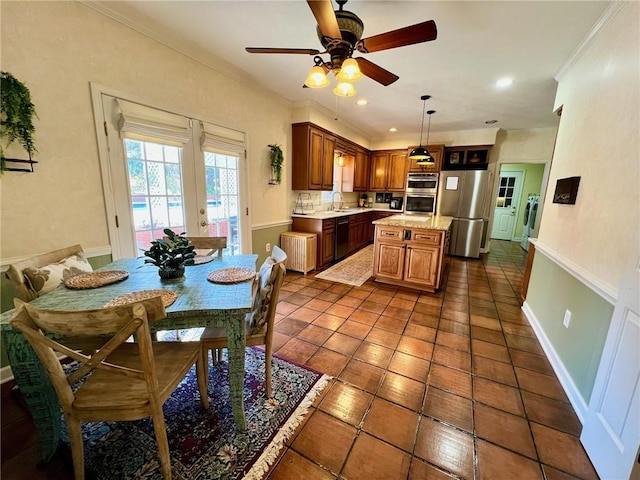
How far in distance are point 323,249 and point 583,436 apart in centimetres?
335

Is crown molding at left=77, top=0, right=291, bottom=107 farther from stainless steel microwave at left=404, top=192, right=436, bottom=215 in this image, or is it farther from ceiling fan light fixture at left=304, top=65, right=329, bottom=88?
stainless steel microwave at left=404, top=192, right=436, bottom=215

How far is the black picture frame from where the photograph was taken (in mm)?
1990

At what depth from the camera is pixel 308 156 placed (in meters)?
4.09

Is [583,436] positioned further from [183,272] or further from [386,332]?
[183,272]

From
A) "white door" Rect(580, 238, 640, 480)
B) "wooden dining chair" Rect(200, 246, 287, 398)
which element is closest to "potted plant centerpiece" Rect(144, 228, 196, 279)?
"wooden dining chair" Rect(200, 246, 287, 398)

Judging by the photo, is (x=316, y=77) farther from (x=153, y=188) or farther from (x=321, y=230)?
(x=321, y=230)

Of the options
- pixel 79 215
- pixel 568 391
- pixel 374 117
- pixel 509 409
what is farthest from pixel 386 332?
pixel 374 117

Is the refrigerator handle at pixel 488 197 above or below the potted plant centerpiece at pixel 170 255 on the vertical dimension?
above

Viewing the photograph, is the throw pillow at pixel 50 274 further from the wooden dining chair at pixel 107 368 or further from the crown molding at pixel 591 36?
the crown molding at pixel 591 36

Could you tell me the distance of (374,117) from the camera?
4.74 m

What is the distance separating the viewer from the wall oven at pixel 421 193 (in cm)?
566

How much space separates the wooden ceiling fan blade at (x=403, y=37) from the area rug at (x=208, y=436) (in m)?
2.32

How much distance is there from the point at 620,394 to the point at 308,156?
390cm

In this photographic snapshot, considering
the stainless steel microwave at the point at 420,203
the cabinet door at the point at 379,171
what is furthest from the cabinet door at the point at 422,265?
the cabinet door at the point at 379,171
